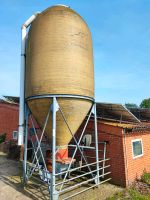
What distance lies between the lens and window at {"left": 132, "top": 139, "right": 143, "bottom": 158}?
11.0 m

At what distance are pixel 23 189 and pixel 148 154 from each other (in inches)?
262

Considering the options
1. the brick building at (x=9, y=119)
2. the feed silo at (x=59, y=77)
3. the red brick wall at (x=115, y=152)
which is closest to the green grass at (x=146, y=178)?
the red brick wall at (x=115, y=152)

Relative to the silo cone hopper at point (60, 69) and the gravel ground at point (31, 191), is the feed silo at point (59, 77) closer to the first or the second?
the silo cone hopper at point (60, 69)

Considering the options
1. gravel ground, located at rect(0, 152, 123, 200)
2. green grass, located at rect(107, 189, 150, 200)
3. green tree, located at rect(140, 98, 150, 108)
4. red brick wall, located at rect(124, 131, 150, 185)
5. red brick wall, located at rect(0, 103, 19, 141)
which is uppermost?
green tree, located at rect(140, 98, 150, 108)

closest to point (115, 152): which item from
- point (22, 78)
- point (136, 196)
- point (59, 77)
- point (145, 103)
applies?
point (136, 196)

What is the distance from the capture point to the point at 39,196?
8.62m

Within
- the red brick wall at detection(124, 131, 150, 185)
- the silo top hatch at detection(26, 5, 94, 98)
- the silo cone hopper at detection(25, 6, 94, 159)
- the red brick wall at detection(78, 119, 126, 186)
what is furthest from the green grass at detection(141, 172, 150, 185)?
the silo top hatch at detection(26, 5, 94, 98)

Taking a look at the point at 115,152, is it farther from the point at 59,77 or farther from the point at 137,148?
the point at 59,77

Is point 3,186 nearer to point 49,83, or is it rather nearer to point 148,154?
point 49,83

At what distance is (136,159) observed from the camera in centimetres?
1099

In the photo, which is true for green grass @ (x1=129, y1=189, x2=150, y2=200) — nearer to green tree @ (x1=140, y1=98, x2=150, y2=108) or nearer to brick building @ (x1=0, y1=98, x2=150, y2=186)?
brick building @ (x1=0, y1=98, x2=150, y2=186)

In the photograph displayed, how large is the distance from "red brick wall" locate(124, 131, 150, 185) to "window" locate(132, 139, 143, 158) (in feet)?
0.51

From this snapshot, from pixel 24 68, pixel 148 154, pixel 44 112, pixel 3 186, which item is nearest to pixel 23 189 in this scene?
pixel 3 186

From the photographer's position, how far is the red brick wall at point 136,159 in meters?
10.4
